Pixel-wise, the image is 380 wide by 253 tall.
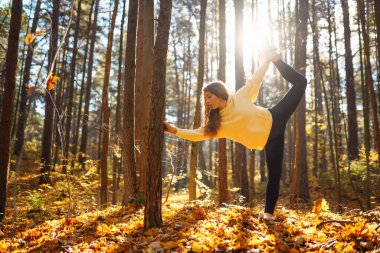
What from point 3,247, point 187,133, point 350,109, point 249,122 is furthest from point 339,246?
point 350,109

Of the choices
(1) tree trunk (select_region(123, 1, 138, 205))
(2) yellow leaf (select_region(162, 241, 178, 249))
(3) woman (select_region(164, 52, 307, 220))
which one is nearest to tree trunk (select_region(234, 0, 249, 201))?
(1) tree trunk (select_region(123, 1, 138, 205))

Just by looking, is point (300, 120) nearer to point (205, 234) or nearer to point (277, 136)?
point (277, 136)

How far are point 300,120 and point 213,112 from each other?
30.8 ft

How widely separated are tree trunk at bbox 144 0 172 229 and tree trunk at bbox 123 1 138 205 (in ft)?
7.14

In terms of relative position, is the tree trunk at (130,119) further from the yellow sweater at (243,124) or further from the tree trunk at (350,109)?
the tree trunk at (350,109)

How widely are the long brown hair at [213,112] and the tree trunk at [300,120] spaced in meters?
7.48

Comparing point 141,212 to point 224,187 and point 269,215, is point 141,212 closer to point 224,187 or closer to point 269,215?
point 269,215

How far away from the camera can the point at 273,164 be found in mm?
4879

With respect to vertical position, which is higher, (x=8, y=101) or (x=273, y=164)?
(x=8, y=101)

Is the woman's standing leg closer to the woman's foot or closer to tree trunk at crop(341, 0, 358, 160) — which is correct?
the woman's foot

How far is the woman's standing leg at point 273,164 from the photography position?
486 centimetres

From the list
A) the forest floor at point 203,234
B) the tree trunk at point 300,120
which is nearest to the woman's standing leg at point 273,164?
the forest floor at point 203,234

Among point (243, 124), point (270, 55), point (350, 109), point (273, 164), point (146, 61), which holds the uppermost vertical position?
point (350, 109)

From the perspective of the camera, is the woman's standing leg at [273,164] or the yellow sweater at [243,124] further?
the woman's standing leg at [273,164]
